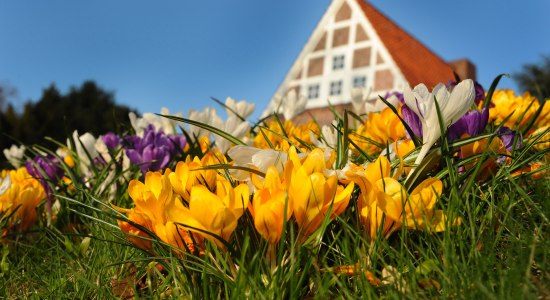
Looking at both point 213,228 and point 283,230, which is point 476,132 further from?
point 213,228

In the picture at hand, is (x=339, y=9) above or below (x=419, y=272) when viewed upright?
above

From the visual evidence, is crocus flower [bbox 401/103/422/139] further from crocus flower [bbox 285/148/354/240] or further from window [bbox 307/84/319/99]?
window [bbox 307/84/319/99]

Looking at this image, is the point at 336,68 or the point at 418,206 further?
the point at 336,68

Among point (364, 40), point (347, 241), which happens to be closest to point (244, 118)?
point (347, 241)

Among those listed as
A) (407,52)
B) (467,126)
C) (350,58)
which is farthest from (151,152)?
(407,52)

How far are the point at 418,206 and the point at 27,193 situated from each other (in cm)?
185

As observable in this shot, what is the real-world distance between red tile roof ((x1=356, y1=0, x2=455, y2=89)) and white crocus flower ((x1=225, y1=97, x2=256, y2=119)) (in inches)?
619

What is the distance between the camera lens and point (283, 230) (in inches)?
50.2

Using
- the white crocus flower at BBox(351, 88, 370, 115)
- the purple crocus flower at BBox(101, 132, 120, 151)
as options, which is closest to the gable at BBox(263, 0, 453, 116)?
the white crocus flower at BBox(351, 88, 370, 115)

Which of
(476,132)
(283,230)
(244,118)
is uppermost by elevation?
(244,118)

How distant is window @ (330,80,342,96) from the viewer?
63.8ft

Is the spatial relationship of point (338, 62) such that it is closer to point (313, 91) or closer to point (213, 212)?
point (313, 91)

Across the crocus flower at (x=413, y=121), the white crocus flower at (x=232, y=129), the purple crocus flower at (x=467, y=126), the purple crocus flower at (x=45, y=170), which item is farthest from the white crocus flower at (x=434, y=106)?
the purple crocus flower at (x=45, y=170)

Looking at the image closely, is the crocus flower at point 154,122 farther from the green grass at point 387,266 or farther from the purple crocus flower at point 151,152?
the green grass at point 387,266
